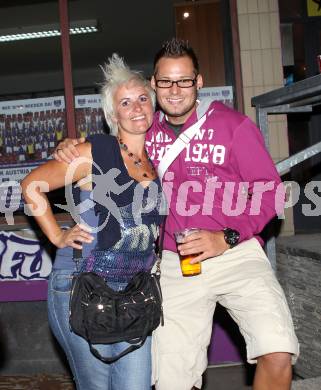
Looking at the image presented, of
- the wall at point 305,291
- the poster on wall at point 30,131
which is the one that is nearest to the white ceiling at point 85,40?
the poster on wall at point 30,131

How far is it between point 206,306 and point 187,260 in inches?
17.1

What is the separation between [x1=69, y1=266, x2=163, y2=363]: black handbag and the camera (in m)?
2.82

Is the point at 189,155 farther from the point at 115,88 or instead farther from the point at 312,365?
the point at 312,365

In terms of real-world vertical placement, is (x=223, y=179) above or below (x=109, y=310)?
above

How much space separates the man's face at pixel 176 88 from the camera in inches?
129

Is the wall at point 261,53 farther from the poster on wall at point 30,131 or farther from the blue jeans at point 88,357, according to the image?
the blue jeans at point 88,357

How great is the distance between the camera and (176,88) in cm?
326

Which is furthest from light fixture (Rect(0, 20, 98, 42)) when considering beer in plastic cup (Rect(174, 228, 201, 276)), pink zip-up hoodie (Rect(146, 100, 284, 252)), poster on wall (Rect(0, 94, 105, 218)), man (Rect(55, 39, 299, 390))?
beer in plastic cup (Rect(174, 228, 201, 276))

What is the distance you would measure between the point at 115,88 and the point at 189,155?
0.53 meters

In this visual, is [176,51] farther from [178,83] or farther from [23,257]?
[23,257]

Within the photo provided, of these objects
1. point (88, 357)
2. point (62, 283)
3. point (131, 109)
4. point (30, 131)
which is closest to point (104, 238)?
point (62, 283)

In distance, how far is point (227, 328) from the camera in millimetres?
5406

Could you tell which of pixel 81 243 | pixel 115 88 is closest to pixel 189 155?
pixel 115 88

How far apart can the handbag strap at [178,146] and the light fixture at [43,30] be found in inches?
265
